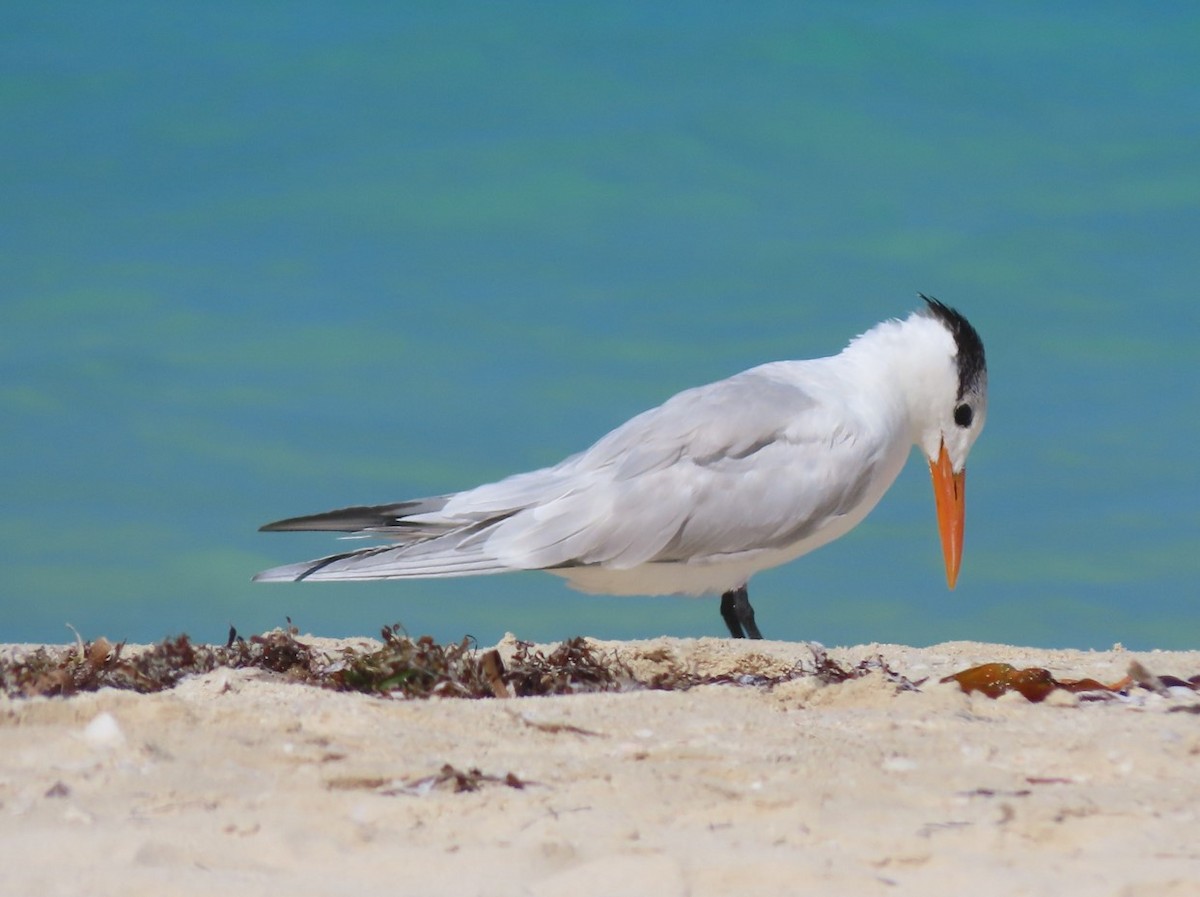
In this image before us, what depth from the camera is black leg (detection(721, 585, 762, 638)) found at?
24.7ft

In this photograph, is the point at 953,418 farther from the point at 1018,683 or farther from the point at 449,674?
the point at 449,674

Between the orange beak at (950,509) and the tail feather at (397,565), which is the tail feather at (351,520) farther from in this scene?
the orange beak at (950,509)

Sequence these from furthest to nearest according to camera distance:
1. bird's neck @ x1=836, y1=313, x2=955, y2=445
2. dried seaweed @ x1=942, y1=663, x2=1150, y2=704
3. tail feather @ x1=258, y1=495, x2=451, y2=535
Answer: bird's neck @ x1=836, y1=313, x2=955, y2=445
tail feather @ x1=258, y1=495, x2=451, y2=535
dried seaweed @ x1=942, y1=663, x2=1150, y2=704

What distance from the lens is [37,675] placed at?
5344mm

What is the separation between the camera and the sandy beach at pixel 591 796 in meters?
3.03

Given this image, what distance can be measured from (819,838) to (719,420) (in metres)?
3.97

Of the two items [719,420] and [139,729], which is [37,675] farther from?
[719,420]

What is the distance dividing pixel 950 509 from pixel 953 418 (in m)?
0.56

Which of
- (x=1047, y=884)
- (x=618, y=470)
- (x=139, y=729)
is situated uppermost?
(x=618, y=470)

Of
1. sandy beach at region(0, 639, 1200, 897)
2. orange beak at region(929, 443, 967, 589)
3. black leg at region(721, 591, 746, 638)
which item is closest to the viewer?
sandy beach at region(0, 639, 1200, 897)

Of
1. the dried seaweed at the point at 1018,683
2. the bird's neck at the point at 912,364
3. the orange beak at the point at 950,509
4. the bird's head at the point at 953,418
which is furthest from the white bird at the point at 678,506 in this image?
the dried seaweed at the point at 1018,683

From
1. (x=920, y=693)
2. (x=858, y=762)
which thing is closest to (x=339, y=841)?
(x=858, y=762)

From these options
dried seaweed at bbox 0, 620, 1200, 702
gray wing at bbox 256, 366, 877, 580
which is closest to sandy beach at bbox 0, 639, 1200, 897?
dried seaweed at bbox 0, 620, 1200, 702

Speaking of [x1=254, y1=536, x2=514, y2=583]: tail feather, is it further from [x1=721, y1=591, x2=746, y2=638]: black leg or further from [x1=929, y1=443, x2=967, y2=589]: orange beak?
[x1=929, y1=443, x2=967, y2=589]: orange beak
